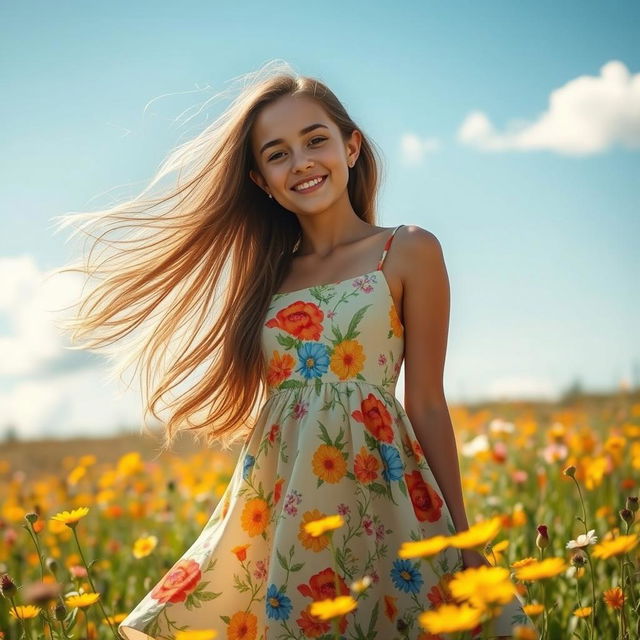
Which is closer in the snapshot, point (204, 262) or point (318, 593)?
point (318, 593)

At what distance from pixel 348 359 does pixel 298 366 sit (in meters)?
0.15

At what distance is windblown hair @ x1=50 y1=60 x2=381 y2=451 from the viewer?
2838mm

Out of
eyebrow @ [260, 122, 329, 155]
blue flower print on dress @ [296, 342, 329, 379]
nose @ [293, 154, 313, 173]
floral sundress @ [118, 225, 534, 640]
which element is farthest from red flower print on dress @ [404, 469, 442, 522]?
eyebrow @ [260, 122, 329, 155]

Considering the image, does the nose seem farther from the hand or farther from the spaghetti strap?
the hand

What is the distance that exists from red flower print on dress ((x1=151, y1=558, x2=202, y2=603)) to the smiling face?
1.06 m

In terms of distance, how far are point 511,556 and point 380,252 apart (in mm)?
1213

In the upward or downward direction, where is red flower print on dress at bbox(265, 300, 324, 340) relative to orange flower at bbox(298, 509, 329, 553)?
upward

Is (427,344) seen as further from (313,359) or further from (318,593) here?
(318,593)

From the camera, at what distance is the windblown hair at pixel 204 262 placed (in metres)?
2.84

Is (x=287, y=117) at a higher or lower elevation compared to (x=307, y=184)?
higher

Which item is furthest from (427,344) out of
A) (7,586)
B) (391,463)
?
(7,586)

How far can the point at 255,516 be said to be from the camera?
2.35m

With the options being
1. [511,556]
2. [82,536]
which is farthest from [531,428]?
[82,536]

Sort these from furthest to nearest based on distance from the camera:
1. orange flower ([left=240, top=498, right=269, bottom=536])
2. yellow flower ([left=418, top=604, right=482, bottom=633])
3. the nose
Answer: the nose, orange flower ([left=240, top=498, right=269, bottom=536]), yellow flower ([left=418, top=604, right=482, bottom=633])
